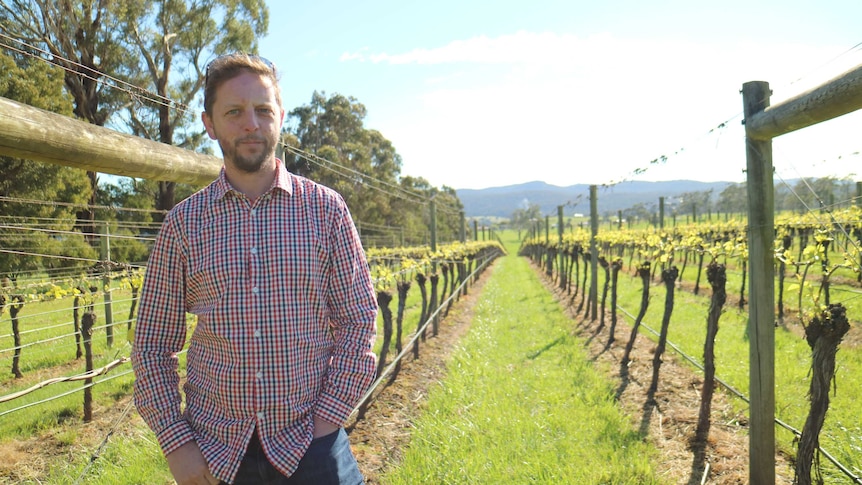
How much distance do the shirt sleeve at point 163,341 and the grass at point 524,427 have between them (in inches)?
98.6

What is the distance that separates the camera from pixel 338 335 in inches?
67.3

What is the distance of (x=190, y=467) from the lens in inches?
60.4

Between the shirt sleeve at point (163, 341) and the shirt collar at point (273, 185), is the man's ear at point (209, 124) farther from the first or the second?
the shirt sleeve at point (163, 341)

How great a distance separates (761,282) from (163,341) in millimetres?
3186

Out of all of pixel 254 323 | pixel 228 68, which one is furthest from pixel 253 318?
pixel 228 68

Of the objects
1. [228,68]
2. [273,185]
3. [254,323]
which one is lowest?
[254,323]

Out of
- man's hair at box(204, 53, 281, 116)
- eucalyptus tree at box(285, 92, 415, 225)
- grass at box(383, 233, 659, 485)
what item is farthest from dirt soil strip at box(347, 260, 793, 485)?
eucalyptus tree at box(285, 92, 415, 225)

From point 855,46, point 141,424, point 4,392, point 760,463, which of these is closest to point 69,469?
point 141,424

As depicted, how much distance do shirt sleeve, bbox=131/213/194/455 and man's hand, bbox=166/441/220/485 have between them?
0.03m

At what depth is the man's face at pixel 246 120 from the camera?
1620mm

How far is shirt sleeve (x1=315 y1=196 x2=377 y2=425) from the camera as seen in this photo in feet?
5.28

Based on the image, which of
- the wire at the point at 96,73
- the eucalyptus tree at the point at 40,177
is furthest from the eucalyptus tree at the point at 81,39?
the wire at the point at 96,73

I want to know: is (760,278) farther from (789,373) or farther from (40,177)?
(40,177)

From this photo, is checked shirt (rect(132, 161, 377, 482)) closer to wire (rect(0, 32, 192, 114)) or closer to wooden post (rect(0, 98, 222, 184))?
wooden post (rect(0, 98, 222, 184))
